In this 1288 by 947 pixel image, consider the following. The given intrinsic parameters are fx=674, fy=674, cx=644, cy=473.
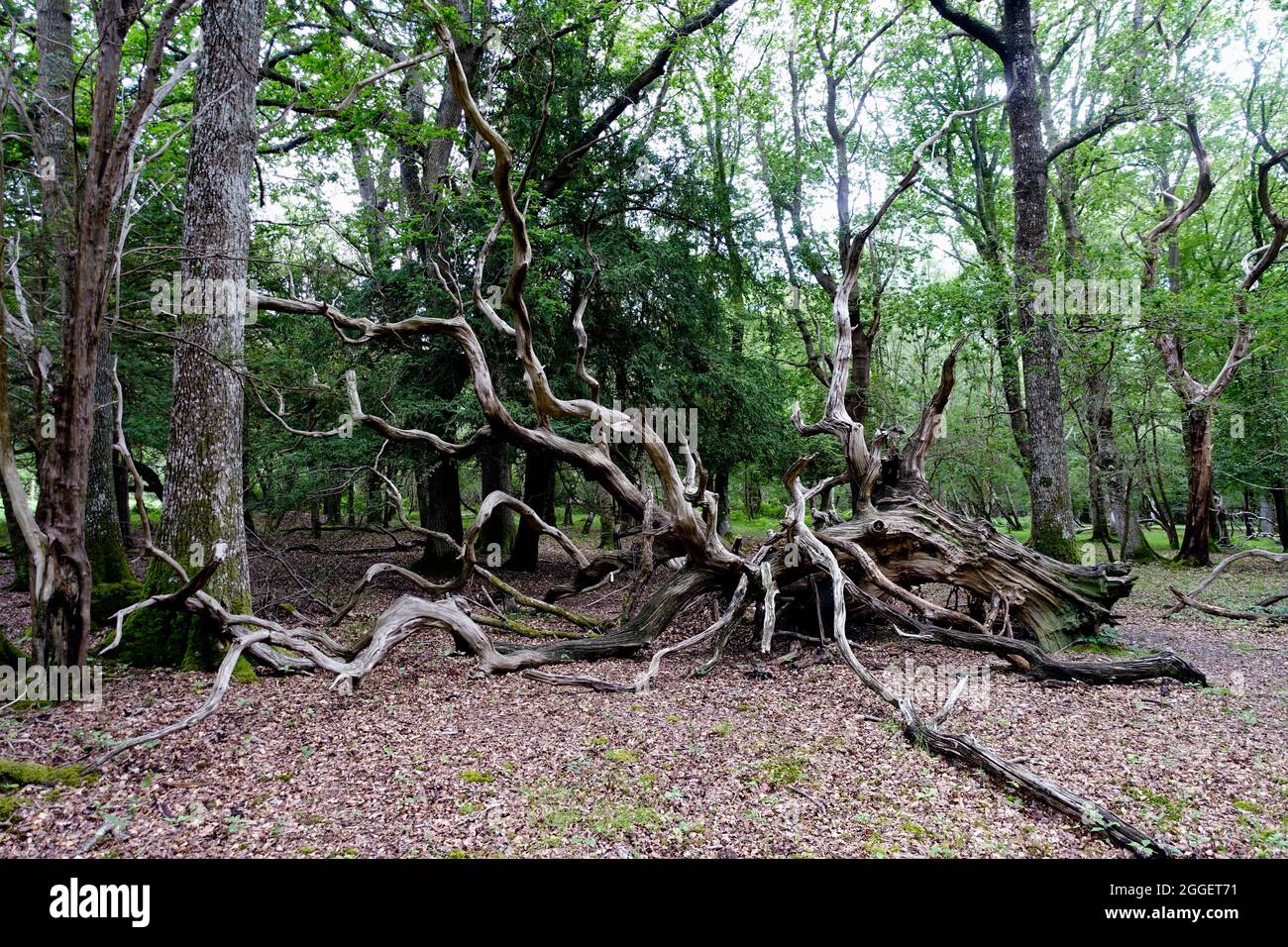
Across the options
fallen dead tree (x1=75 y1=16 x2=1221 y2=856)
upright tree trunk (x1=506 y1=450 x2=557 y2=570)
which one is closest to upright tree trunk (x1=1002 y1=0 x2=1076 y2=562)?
fallen dead tree (x1=75 y1=16 x2=1221 y2=856)

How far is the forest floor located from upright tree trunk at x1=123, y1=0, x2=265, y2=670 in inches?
29.8

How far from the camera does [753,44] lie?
14281 millimetres

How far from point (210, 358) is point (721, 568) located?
5.04 meters

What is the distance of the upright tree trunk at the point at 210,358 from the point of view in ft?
18.3

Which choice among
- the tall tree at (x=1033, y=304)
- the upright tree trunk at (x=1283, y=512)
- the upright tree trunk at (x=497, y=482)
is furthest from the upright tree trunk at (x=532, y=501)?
the upright tree trunk at (x=1283, y=512)

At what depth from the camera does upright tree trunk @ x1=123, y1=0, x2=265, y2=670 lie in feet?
18.3

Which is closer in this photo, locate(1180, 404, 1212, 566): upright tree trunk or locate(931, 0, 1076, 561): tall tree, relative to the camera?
locate(931, 0, 1076, 561): tall tree

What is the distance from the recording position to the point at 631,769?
3.88 m

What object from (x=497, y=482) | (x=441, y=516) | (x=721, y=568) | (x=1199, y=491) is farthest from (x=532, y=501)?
(x=1199, y=491)

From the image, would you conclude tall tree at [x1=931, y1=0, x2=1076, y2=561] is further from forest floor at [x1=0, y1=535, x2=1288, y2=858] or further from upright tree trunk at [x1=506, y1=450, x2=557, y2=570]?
upright tree trunk at [x1=506, y1=450, x2=557, y2=570]

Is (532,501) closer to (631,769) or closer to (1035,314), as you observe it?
(1035,314)

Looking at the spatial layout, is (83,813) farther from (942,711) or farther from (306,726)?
(942,711)

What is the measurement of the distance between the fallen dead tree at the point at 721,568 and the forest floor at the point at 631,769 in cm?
29

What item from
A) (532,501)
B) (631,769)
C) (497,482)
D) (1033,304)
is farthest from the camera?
(532,501)
